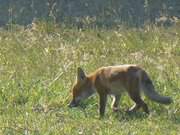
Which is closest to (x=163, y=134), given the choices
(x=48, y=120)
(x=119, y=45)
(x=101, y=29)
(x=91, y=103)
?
(x=48, y=120)

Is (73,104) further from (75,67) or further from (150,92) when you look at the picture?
(75,67)

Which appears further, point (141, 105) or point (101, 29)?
point (101, 29)

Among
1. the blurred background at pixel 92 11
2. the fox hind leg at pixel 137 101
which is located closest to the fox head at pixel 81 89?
the fox hind leg at pixel 137 101

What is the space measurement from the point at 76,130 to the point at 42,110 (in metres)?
1.00

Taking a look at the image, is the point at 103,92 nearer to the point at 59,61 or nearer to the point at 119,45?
the point at 59,61

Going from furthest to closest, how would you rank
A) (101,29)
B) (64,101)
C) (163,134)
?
(101,29)
(64,101)
(163,134)

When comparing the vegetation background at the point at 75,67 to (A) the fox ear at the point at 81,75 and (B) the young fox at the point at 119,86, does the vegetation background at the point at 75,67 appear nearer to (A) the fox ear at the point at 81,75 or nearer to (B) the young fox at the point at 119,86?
(B) the young fox at the point at 119,86

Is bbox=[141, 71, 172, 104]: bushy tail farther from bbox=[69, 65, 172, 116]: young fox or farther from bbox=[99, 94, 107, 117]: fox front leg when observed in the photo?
bbox=[99, 94, 107, 117]: fox front leg

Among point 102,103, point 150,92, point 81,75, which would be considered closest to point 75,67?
point 81,75

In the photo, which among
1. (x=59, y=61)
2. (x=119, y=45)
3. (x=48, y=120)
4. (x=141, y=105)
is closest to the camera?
(x=48, y=120)

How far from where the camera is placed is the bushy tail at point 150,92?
729cm

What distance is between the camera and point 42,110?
7484 mm

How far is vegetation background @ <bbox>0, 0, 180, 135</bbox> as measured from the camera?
268 inches

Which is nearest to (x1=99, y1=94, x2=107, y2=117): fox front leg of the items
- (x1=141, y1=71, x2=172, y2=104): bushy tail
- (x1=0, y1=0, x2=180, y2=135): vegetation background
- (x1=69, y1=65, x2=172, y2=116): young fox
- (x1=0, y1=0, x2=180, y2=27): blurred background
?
(x1=69, y1=65, x2=172, y2=116): young fox
